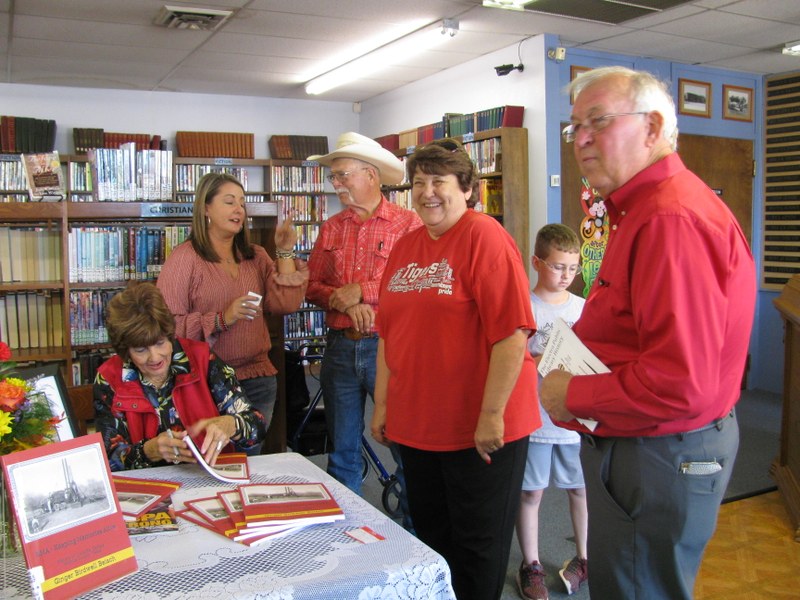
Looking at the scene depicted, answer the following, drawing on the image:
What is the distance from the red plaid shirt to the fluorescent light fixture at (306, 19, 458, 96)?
2.70m

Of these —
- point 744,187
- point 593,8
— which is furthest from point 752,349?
point 593,8

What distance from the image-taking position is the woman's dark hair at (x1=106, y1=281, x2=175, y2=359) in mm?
2121

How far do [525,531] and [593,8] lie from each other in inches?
132

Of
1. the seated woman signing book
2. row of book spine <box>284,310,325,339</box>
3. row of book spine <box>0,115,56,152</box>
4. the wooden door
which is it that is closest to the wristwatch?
the seated woman signing book

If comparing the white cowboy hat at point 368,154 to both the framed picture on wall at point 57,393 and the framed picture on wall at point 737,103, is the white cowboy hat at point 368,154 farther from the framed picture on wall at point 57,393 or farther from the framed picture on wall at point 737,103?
the framed picture on wall at point 737,103

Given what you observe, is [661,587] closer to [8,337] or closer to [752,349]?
[8,337]

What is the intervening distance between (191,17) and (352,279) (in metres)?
2.96

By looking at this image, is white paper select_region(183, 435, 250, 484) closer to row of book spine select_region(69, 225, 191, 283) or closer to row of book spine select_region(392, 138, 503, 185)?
row of book spine select_region(69, 225, 191, 283)

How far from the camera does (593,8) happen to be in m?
4.65

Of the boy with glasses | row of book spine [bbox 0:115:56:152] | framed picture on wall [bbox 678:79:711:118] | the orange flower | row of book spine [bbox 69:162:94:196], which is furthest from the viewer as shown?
row of book spine [bbox 69:162:94:196]

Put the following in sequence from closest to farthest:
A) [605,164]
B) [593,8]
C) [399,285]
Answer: [605,164] → [399,285] → [593,8]

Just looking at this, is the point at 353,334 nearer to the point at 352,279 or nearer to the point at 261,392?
the point at 352,279

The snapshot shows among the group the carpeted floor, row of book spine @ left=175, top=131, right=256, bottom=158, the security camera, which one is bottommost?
the carpeted floor

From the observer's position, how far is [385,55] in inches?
242
